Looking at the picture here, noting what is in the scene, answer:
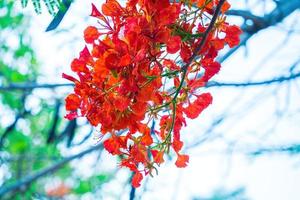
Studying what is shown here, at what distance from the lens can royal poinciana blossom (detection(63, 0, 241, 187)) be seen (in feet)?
3.28

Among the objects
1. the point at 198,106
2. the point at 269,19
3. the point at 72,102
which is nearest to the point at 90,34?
the point at 72,102

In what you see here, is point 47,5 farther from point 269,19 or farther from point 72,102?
point 269,19

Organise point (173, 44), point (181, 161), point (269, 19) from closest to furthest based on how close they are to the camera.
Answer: point (173, 44) < point (181, 161) < point (269, 19)

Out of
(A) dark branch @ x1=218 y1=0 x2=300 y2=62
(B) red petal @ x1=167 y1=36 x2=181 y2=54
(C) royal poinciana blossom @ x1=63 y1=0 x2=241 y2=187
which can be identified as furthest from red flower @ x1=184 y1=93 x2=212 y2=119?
(A) dark branch @ x1=218 y1=0 x2=300 y2=62

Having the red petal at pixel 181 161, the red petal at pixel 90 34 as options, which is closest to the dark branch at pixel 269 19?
the red petal at pixel 181 161

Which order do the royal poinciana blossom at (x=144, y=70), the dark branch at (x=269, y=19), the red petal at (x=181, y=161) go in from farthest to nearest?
the dark branch at (x=269, y=19) → the red petal at (x=181, y=161) → the royal poinciana blossom at (x=144, y=70)

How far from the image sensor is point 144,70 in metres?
1.01

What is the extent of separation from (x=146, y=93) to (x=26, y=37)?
4.36m

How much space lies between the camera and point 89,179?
16.0 ft

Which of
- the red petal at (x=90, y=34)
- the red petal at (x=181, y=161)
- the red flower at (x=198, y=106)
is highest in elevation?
the red petal at (x=90, y=34)

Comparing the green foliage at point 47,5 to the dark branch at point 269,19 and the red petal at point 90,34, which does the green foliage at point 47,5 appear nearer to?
the red petal at point 90,34

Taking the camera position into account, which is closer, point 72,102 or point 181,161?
point 72,102

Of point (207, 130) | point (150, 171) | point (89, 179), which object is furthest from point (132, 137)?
point (89, 179)

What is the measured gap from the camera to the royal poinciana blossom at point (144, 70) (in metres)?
1.00
